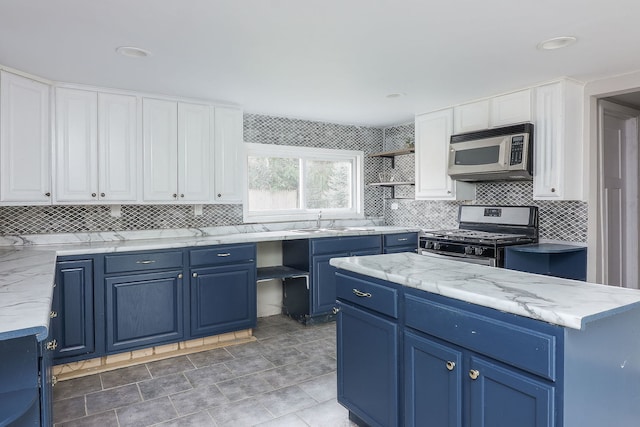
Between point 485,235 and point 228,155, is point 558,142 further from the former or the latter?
point 228,155

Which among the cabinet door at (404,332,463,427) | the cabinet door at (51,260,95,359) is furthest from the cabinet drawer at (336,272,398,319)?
the cabinet door at (51,260,95,359)

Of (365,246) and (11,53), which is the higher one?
(11,53)

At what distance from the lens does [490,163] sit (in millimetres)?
3516

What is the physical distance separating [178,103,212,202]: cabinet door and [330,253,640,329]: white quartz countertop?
203cm

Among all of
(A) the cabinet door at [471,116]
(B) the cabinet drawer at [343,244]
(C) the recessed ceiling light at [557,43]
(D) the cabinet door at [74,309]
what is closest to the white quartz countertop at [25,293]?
(D) the cabinet door at [74,309]

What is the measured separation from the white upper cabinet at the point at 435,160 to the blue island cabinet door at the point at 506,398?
2.81 metres

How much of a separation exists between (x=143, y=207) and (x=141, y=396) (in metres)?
1.71

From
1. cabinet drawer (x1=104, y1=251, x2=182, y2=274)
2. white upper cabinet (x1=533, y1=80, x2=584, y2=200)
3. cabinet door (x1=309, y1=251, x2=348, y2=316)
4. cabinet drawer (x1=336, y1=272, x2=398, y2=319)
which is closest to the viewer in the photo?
cabinet drawer (x1=336, y1=272, x2=398, y2=319)

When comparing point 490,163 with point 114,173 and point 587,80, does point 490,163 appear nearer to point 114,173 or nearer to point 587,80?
point 587,80

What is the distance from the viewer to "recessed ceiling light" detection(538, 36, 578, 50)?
2.38m

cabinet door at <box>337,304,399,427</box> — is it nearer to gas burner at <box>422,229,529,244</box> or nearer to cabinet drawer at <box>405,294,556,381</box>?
cabinet drawer at <box>405,294,556,381</box>

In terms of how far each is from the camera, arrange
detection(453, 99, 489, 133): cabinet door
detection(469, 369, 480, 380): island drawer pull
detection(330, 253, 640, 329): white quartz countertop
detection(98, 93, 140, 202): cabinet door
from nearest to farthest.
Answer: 1. detection(330, 253, 640, 329): white quartz countertop
2. detection(469, 369, 480, 380): island drawer pull
3. detection(98, 93, 140, 202): cabinet door
4. detection(453, 99, 489, 133): cabinet door

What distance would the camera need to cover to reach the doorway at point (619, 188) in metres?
3.46

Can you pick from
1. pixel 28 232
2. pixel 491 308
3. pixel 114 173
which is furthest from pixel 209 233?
pixel 491 308
